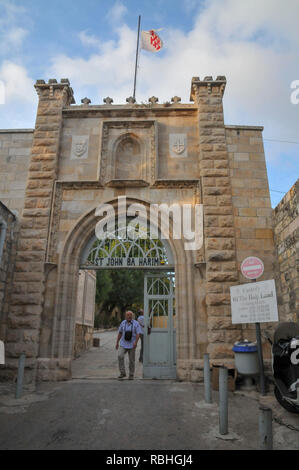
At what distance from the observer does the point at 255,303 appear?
229 inches

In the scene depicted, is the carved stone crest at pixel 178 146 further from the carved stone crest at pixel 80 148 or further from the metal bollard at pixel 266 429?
the metal bollard at pixel 266 429

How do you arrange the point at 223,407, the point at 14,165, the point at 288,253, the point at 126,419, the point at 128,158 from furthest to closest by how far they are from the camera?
the point at 128,158 → the point at 14,165 → the point at 288,253 → the point at 126,419 → the point at 223,407

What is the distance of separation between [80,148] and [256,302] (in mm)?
6317

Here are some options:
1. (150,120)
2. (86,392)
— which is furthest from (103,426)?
(150,120)

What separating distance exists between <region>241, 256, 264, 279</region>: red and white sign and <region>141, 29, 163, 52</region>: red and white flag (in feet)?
28.1

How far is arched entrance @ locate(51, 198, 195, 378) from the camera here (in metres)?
7.30

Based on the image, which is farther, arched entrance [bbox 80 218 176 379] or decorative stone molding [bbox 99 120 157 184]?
decorative stone molding [bbox 99 120 157 184]

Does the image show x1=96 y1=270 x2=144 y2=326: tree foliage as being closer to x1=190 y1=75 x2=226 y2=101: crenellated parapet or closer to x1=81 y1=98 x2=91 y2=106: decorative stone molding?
x1=81 y1=98 x2=91 y2=106: decorative stone molding

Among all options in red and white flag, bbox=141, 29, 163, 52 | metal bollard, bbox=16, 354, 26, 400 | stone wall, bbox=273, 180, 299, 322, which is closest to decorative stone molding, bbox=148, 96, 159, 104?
red and white flag, bbox=141, 29, 163, 52

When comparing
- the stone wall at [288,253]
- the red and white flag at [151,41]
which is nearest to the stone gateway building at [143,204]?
the stone wall at [288,253]

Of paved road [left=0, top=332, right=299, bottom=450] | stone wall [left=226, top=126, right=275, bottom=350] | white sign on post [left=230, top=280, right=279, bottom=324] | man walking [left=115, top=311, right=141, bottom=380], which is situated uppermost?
stone wall [left=226, top=126, right=275, bottom=350]

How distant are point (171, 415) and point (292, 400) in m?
1.75

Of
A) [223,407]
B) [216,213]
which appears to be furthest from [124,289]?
[223,407]

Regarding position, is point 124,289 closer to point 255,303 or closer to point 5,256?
point 5,256
